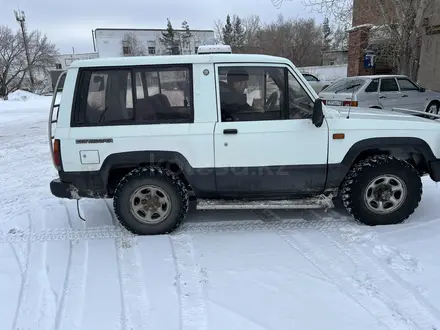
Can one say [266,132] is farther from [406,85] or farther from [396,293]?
[406,85]

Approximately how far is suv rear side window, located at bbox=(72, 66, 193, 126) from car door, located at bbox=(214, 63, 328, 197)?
438 mm

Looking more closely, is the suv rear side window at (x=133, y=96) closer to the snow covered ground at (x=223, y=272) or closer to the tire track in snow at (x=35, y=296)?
the snow covered ground at (x=223, y=272)

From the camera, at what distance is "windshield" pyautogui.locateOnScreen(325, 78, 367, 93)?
35.1 feet

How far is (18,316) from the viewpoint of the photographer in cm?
283

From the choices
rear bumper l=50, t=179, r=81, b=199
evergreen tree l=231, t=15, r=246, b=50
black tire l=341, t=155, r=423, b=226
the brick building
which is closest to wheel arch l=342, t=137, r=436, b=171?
black tire l=341, t=155, r=423, b=226

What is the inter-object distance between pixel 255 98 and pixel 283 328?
7.83ft

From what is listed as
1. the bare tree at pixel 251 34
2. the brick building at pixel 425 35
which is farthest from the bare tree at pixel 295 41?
the brick building at pixel 425 35

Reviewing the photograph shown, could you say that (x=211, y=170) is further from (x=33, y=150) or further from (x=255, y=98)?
(x=33, y=150)

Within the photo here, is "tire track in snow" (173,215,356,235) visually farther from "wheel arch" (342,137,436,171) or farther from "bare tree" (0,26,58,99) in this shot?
"bare tree" (0,26,58,99)

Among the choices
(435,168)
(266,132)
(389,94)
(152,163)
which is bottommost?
(435,168)

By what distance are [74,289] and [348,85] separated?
400 inches

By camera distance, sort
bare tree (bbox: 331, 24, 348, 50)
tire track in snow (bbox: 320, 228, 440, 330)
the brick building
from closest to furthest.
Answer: tire track in snow (bbox: 320, 228, 440, 330), the brick building, bare tree (bbox: 331, 24, 348, 50)

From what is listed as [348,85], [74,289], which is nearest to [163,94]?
[74,289]

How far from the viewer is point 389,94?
35.4 feet
